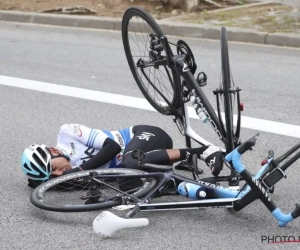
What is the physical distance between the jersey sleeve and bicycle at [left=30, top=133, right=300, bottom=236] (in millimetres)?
370

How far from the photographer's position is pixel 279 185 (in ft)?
15.5

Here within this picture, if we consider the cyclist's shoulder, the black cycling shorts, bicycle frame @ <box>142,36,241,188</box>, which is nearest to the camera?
bicycle frame @ <box>142,36,241,188</box>

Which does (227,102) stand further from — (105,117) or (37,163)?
(105,117)

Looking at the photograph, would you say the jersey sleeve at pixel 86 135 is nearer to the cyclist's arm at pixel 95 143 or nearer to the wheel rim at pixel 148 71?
the cyclist's arm at pixel 95 143

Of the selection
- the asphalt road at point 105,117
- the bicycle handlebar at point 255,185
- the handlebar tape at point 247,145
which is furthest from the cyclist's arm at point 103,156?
the handlebar tape at point 247,145

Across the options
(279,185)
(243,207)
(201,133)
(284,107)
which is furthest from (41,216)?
(284,107)

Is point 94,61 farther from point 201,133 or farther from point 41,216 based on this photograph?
point 41,216

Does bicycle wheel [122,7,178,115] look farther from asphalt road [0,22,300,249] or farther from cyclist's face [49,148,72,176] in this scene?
cyclist's face [49,148,72,176]

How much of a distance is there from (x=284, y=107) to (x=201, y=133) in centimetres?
115

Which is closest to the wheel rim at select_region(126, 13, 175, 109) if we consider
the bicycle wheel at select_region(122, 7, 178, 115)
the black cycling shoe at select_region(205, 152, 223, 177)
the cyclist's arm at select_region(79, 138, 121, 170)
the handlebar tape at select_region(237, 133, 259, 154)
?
the bicycle wheel at select_region(122, 7, 178, 115)

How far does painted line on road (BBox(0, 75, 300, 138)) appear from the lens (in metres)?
6.10

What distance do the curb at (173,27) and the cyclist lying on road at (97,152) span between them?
17.9 feet

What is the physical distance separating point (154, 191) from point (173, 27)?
7028 mm

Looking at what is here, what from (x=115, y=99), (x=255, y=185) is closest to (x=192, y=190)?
(x=255, y=185)
